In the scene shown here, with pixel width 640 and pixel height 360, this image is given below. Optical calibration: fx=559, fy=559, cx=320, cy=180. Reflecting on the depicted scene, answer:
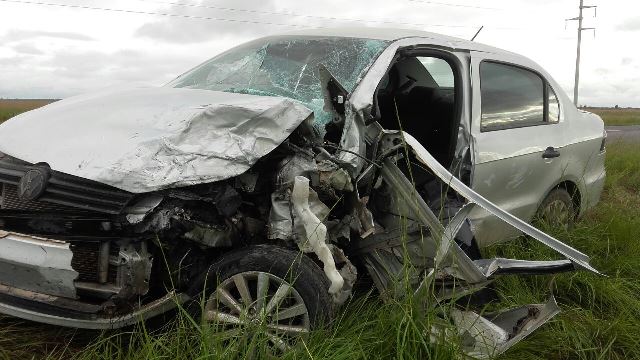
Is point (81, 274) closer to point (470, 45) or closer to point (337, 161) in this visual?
point (337, 161)

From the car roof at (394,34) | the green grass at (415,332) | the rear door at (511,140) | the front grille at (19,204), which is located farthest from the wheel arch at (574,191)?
the front grille at (19,204)

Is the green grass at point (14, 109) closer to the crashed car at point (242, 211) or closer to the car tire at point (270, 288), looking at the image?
the crashed car at point (242, 211)

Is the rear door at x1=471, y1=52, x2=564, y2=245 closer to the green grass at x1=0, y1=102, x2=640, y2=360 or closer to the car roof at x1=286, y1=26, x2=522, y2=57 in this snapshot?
the car roof at x1=286, y1=26, x2=522, y2=57

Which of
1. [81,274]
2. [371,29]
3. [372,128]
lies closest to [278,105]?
[372,128]

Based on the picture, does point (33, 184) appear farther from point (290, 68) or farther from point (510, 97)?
point (510, 97)

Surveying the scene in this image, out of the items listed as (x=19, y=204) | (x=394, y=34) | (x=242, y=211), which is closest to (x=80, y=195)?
(x=19, y=204)

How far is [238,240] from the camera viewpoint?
8.28ft

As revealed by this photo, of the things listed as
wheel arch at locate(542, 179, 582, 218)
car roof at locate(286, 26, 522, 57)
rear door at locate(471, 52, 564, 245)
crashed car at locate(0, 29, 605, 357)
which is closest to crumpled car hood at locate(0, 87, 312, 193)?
crashed car at locate(0, 29, 605, 357)

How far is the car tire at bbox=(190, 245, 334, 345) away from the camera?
7.59 feet

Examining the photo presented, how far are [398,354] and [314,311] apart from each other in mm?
398

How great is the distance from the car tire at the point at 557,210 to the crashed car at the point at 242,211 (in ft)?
3.35

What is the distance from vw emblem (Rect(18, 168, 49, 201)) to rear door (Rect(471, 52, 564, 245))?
2258 millimetres

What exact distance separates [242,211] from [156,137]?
511 mm

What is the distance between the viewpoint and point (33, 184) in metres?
2.20
